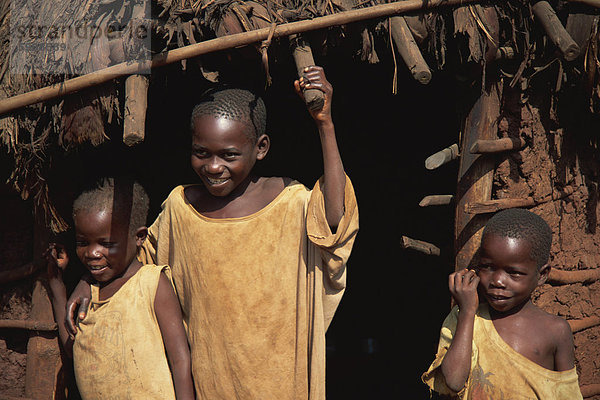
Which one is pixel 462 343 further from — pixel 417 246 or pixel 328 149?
Answer: pixel 328 149

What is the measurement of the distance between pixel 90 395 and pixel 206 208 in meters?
1.01

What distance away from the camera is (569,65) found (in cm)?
322

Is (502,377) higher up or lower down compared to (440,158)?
lower down

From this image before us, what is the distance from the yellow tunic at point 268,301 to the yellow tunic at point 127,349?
23 centimetres

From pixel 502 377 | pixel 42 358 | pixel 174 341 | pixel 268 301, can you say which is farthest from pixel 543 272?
pixel 42 358

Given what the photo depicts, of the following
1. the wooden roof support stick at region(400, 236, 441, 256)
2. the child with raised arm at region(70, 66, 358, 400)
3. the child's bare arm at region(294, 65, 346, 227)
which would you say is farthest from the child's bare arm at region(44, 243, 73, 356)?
the wooden roof support stick at region(400, 236, 441, 256)

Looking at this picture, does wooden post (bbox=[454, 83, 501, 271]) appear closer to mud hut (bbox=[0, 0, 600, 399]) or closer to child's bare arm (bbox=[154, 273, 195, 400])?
mud hut (bbox=[0, 0, 600, 399])

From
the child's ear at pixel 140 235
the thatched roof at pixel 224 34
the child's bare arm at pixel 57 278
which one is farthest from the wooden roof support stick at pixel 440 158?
the child's bare arm at pixel 57 278

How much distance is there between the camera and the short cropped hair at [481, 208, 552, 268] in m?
2.93

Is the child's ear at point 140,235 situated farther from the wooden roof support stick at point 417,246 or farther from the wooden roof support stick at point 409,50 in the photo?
the wooden roof support stick at point 409,50

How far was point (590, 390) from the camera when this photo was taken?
355 cm

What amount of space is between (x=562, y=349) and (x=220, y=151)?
1.70 metres

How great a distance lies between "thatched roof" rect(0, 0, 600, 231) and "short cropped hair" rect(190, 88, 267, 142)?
10cm

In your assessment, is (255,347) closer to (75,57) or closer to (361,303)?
(75,57)
